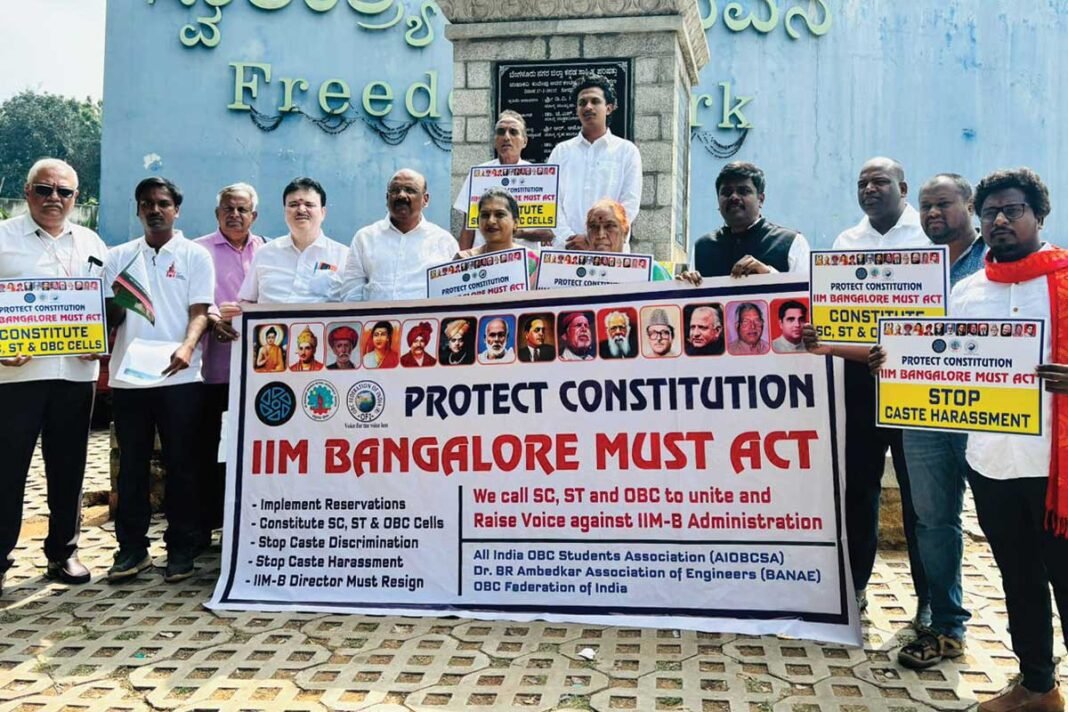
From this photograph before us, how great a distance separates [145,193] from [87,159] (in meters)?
39.1

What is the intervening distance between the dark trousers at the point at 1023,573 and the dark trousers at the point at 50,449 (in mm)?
3773

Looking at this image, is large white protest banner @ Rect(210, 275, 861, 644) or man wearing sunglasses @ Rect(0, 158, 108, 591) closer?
large white protest banner @ Rect(210, 275, 861, 644)

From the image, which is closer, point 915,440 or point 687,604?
point 915,440

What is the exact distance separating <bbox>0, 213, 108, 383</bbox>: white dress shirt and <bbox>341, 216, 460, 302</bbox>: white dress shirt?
3.85 ft

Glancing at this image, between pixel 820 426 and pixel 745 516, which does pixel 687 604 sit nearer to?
pixel 745 516

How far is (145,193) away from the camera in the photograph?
4.04m

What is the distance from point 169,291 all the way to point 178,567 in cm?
130

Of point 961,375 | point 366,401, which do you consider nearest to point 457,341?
point 366,401

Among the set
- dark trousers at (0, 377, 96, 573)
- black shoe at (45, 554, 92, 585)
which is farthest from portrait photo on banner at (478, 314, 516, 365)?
black shoe at (45, 554, 92, 585)

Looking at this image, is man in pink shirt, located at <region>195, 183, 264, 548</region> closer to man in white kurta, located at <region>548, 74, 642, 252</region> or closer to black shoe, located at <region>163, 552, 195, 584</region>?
black shoe, located at <region>163, 552, 195, 584</region>

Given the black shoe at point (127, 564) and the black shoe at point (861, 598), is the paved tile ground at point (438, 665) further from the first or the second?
the black shoe at point (127, 564)

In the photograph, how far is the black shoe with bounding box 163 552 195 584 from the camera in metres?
3.98

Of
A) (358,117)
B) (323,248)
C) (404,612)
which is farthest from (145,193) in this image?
(358,117)

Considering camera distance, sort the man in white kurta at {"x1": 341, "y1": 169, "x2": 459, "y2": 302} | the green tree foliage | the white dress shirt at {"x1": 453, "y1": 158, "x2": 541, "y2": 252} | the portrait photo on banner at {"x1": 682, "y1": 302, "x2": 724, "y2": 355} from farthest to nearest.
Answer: the green tree foliage → the white dress shirt at {"x1": 453, "y1": 158, "x2": 541, "y2": 252} → the man in white kurta at {"x1": 341, "y1": 169, "x2": 459, "y2": 302} → the portrait photo on banner at {"x1": 682, "y1": 302, "x2": 724, "y2": 355}
